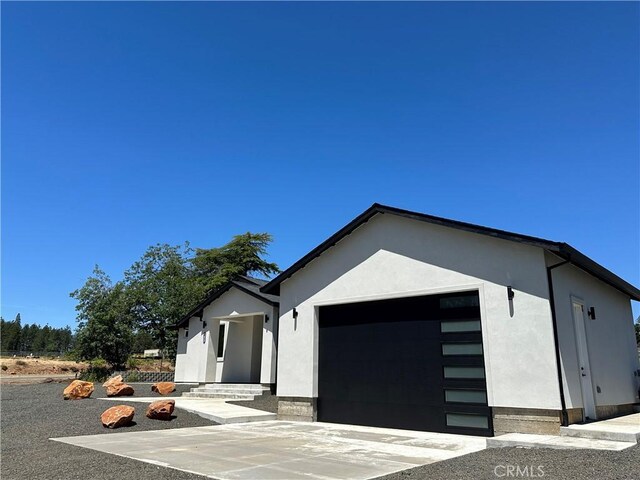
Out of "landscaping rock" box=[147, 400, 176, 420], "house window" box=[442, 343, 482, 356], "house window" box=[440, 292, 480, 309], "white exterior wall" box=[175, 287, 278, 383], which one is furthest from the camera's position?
"white exterior wall" box=[175, 287, 278, 383]

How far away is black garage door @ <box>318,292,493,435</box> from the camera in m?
8.81

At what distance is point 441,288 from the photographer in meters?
9.41

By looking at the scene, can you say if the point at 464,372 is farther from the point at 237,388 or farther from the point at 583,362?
the point at 237,388

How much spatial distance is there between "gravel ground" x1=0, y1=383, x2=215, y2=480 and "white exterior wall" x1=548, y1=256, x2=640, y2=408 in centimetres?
713

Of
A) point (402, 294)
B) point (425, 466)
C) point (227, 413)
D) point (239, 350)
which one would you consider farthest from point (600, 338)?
point (239, 350)

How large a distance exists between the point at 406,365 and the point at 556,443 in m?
3.77

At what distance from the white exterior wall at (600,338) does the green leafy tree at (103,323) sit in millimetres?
27375

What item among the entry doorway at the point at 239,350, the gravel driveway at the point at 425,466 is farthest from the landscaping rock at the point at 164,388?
the gravel driveway at the point at 425,466

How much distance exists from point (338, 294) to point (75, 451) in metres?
6.78

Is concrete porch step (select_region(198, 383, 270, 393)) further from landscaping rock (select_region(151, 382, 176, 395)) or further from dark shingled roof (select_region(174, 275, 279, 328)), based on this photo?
dark shingled roof (select_region(174, 275, 279, 328))

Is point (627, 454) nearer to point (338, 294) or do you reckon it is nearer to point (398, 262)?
point (398, 262)

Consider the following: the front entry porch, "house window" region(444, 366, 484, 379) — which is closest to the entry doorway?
the front entry porch

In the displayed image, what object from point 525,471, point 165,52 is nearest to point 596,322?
point 525,471
